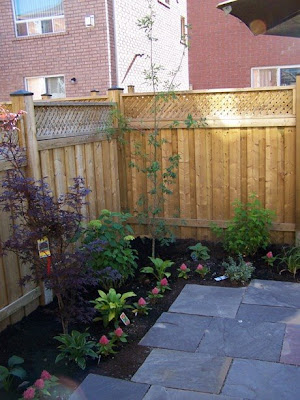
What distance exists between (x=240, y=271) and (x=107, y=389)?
2287 millimetres

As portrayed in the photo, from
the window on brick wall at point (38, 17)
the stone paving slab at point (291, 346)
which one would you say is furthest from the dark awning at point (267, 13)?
the window on brick wall at point (38, 17)

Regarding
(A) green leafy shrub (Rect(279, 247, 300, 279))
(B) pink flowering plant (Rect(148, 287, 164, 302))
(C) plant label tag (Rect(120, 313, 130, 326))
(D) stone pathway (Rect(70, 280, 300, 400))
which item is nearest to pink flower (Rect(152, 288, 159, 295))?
(B) pink flowering plant (Rect(148, 287, 164, 302))

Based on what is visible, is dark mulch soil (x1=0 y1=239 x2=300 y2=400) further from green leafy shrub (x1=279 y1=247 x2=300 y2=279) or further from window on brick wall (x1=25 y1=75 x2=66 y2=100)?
window on brick wall (x1=25 y1=75 x2=66 y2=100)

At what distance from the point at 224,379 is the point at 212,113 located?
11.7 feet

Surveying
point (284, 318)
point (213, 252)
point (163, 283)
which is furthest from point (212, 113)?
point (284, 318)

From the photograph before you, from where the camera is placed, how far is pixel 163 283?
186 inches

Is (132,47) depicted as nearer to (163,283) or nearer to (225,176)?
(225,176)

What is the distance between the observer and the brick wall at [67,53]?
10281 mm

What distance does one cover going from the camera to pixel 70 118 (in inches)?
202

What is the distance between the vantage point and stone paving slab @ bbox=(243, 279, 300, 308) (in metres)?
4.44

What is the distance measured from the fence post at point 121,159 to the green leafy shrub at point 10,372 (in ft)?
11.7

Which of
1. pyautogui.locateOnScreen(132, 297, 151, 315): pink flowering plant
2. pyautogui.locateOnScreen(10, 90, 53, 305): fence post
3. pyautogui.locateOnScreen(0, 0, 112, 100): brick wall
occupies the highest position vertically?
pyautogui.locateOnScreen(0, 0, 112, 100): brick wall

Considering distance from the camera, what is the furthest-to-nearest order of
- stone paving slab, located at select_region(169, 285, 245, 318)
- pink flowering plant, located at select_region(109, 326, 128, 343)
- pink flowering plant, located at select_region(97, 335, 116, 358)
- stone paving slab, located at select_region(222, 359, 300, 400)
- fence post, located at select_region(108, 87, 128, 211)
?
fence post, located at select_region(108, 87, 128, 211) → stone paving slab, located at select_region(169, 285, 245, 318) → pink flowering plant, located at select_region(109, 326, 128, 343) → pink flowering plant, located at select_region(97, 335, 116, 358) → stone paving slab, located at select_region(222, 359, 300, 400)

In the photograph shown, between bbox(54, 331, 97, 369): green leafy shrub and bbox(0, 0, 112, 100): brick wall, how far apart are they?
7.89 meters
